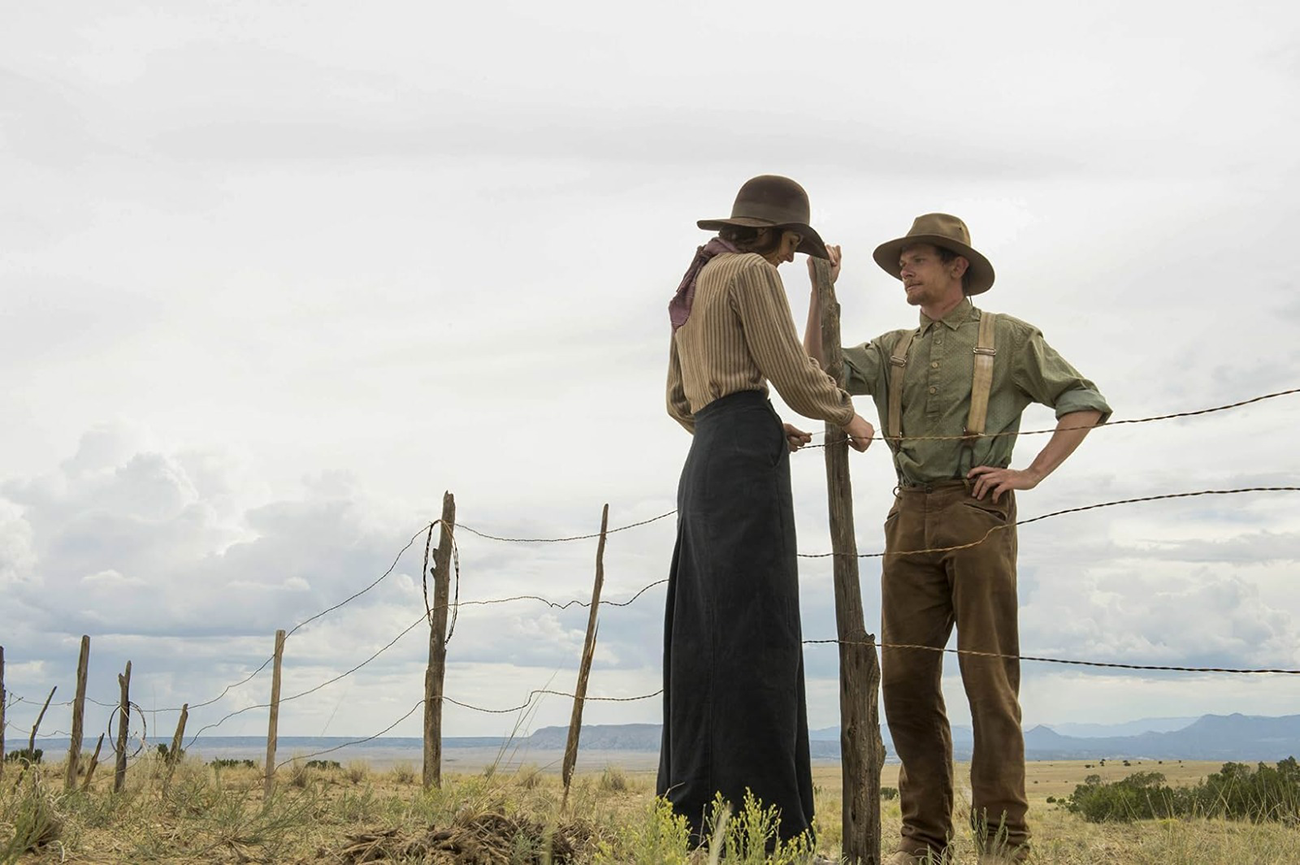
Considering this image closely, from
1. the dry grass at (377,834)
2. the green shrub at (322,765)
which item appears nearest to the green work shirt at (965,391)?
the dry grass at (377,834)

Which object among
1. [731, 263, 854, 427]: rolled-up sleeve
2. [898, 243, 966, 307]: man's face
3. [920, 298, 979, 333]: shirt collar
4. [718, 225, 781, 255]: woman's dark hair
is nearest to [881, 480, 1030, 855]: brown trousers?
[920, 298, 979, 333]: shirt collar

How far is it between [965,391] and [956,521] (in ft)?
1.95

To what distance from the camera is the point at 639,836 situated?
349 centimetres

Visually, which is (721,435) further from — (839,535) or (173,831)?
(173,831)

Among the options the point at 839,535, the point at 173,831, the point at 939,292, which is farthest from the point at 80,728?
the point at 939,292

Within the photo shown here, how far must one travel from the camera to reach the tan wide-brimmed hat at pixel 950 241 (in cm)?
523

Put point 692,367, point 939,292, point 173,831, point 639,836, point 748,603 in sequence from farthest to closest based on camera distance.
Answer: point 173,831, point 939,292, point 692,367, point 748,603, point 639,836

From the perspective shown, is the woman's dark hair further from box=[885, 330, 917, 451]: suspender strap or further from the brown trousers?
the brown trousers

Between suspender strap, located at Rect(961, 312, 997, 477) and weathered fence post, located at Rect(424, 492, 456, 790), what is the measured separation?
4440 mm

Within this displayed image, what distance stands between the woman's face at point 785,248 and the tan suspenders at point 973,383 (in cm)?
99

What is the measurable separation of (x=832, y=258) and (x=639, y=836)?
295 cm

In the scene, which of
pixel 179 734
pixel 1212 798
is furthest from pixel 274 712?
pixel 1212 798

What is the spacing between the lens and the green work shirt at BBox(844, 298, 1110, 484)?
4961 mm

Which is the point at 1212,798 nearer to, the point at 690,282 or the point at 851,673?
the point at 851,673
